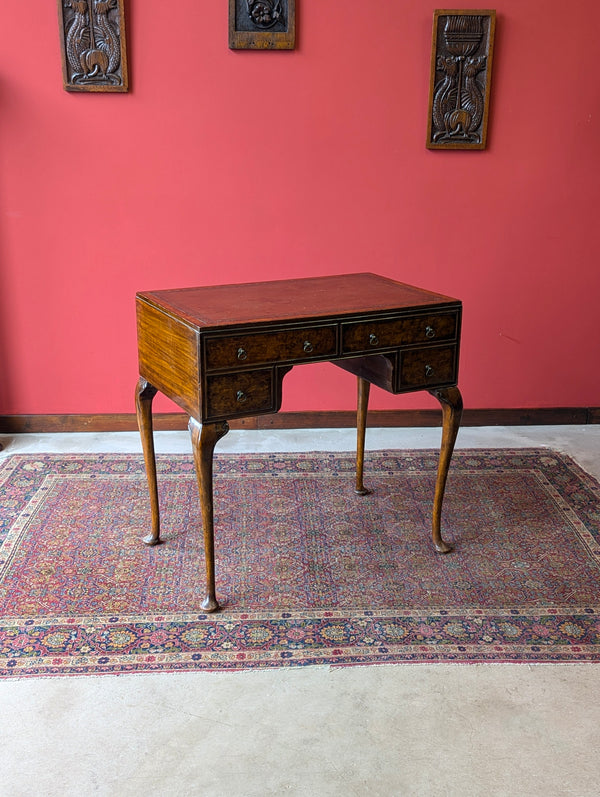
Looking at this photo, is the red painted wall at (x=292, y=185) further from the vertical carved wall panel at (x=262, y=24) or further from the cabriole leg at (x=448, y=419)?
the cabriole leg at (x=448, y=419)

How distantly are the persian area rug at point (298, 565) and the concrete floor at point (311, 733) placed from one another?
89mm

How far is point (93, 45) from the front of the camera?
143 inches

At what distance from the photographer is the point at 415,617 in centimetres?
256

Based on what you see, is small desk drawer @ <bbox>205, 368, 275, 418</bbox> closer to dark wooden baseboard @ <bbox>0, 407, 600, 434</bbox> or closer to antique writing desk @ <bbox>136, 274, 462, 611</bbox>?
antique writing desk @ <bbox>136, 274, 462, 611</bbox>

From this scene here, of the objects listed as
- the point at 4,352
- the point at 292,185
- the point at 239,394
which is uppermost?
the point at 292,185

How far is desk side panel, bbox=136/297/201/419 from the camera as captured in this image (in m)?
2.38

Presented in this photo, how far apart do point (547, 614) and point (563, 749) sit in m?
0.60

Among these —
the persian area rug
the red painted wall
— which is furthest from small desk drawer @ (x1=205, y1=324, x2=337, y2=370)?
the red painted wall

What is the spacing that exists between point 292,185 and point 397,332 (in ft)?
5.09

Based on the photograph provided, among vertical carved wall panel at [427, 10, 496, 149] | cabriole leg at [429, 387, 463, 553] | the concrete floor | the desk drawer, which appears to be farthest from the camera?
vertical carved wall panel at [427, 10, 496, 149]

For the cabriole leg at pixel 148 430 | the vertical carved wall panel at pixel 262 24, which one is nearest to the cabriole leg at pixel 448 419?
the cabriole leg at pixel 148 430

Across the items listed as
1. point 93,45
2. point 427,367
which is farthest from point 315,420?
point 93,45

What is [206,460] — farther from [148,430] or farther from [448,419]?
[448,419]

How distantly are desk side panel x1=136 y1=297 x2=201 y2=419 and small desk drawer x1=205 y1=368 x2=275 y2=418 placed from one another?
44 mm
